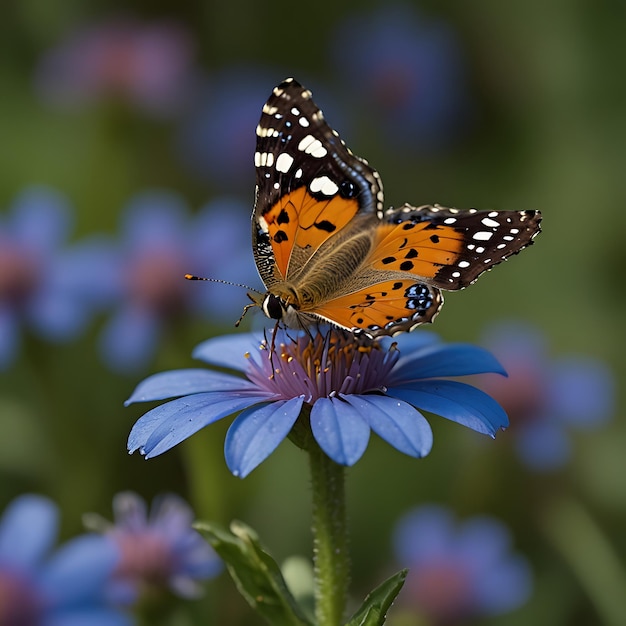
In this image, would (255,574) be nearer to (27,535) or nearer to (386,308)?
(386,308)

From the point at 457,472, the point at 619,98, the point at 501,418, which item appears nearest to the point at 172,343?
the point at 457,472

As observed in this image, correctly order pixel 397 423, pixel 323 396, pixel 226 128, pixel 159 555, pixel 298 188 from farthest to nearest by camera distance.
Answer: pixel 226 128
pixel 159 555
pixel 298 188
pixel 323 396
pixel 397 423

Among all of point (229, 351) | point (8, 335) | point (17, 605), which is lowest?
point (17, 605)

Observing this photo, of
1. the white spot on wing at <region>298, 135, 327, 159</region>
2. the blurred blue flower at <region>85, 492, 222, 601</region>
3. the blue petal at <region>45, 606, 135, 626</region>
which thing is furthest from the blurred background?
the white spot on wing at <region>298, 135, 327, 159</region>

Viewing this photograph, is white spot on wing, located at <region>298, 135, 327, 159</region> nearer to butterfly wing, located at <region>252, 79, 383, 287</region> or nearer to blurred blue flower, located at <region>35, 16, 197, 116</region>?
butterfly wing, located at <region>252, 79, 383, 287</region>

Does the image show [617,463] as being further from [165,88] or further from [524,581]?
[165,88]

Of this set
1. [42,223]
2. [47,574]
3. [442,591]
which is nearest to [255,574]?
[47,574]
